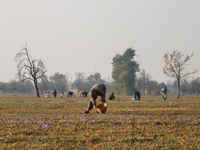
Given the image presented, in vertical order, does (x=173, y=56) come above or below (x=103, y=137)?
above

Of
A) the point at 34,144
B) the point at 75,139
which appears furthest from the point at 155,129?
the point at 34,144

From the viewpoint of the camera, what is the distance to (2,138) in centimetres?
1020

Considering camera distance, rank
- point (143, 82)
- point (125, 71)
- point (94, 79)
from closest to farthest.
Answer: point (125, 71) < point (143, 82) < point (94, 79)

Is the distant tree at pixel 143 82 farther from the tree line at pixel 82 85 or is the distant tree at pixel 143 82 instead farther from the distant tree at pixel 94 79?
the distant tree at pixel 94 79

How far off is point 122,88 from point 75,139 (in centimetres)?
10272

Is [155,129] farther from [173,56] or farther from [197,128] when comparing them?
[173,56]

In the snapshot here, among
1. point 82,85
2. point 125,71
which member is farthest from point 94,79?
point 125,71

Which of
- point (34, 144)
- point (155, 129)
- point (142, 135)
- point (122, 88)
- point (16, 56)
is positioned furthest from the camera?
point (122, 88)

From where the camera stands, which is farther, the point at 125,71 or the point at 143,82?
the point at 143,82

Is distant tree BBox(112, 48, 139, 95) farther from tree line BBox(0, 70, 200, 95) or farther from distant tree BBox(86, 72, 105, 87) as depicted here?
distant tree BBox(86, 72, 105, 87)

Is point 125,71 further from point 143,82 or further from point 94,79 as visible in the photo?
point 94,79

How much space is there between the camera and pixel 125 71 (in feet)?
363

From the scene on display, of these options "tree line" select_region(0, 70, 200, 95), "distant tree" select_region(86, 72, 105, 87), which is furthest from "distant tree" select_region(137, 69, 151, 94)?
"distant tree" select_region(86, 72, 105, 87)

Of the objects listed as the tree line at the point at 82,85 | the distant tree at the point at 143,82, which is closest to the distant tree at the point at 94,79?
the tree line at the point at 82,85
